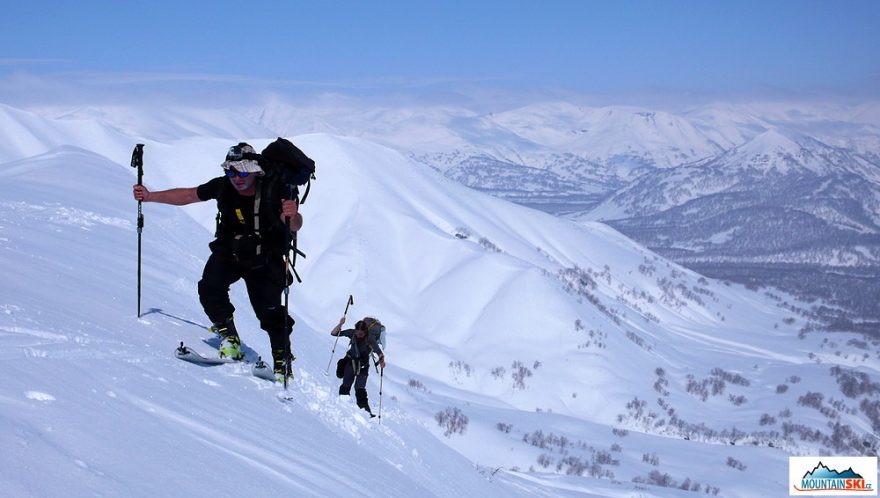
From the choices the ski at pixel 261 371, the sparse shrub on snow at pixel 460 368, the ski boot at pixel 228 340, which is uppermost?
the ski boot at pixel 228 340

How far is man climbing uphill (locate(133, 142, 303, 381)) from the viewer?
8.98 m

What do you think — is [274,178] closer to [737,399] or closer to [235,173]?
[235,173]

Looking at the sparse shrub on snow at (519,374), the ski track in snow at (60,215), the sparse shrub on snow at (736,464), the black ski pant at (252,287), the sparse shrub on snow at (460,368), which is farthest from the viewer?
the sparse shrub on snow at (460,368)

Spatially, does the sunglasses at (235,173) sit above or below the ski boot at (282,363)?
above

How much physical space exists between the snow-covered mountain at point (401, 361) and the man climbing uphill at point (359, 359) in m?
0.75

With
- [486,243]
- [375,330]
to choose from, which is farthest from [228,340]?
[486,243]

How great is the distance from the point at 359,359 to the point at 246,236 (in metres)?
4.63

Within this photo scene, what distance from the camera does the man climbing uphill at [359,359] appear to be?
42.5 feet

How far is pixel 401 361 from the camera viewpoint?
231 feet

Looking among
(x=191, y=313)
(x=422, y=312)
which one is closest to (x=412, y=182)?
(x=422, y=312)

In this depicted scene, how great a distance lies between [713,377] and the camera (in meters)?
88.8

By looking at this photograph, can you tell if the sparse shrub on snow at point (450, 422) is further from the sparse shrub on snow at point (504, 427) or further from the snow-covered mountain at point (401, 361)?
the sparse shrub on snow at point (504, 427)

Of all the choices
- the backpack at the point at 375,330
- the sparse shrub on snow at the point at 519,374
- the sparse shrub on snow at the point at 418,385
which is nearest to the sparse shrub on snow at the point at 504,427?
the sparse shrub on snow at the point at 418,385

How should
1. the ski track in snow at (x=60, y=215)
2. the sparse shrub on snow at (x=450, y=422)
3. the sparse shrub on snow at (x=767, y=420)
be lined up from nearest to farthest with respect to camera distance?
the ski track in snow at (x=60, y=215) → the sparse shrub on snow at (x=450, y=422) → the sparse shrub on snow at (x=767, y=420)
